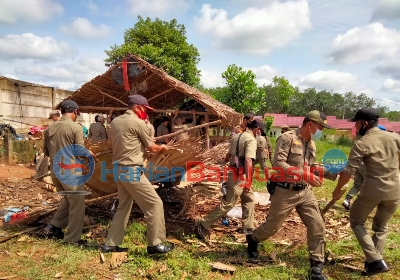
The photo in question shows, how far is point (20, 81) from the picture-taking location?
47.3 feet

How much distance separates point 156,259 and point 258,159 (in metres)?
4.18

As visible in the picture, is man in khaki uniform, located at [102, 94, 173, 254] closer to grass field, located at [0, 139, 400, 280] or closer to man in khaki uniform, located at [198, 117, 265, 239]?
grass field, located at [0, 139, 400, 280]

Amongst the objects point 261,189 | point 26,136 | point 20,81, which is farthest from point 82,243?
point 20,81

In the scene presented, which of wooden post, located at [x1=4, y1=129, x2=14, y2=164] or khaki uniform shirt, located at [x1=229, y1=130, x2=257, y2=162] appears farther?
wooden post, located at [x1=4, y1=129, x2=14, y2=164]

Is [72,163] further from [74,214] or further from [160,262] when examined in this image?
[160,262]

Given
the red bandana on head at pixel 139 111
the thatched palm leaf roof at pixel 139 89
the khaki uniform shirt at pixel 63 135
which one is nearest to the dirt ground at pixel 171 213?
the khaki uniform shirt at pixel 63 135

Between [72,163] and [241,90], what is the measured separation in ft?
64.7

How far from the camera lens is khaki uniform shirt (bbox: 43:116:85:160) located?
4527 mm

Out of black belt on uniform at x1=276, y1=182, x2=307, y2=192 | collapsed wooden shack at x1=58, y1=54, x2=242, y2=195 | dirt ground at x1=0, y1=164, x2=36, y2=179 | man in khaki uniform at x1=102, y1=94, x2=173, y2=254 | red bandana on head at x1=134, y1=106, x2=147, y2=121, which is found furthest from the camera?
dirt ground at x1=0, y1=164, x2=36, y2=179

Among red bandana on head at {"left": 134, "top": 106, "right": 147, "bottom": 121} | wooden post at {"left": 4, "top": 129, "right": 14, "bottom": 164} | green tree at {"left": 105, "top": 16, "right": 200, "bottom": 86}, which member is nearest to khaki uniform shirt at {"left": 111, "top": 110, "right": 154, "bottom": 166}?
red bandana on head at {"left": 134, "top": 106, "right": 147, "bottom": 121}

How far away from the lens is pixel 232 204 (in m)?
4.75

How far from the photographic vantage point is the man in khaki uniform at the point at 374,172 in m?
3.57

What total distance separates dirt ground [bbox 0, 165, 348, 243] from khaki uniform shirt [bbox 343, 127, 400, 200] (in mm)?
1694

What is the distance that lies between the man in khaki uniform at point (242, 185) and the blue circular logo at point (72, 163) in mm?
2042
